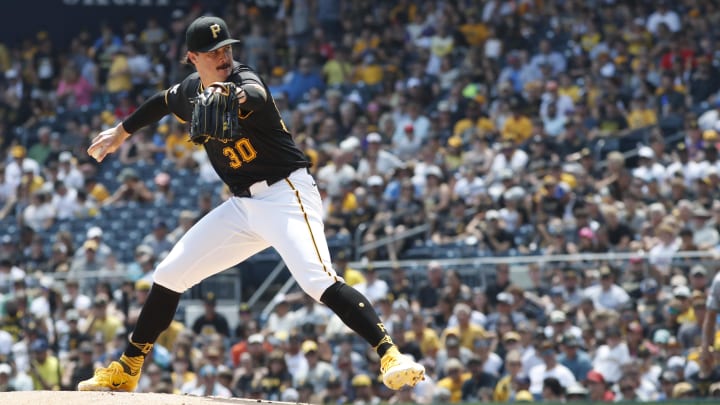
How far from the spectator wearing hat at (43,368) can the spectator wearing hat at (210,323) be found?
132 cm

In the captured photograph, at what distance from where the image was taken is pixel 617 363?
1040cm

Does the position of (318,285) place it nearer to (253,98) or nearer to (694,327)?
(253,98)

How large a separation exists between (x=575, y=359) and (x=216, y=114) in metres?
5.89

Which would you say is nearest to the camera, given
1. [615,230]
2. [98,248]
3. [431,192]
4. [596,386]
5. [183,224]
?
[596,386]

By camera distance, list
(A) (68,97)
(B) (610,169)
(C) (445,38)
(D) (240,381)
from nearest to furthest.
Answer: (D) (240,381), (B) (610,169), (C) (445,38), (A) (68,97)

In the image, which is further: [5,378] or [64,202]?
[64,202]

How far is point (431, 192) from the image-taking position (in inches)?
528

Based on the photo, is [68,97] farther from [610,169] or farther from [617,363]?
[617,363]

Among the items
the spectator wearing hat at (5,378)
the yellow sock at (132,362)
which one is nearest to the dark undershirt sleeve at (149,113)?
the yellow sock at (132,362)

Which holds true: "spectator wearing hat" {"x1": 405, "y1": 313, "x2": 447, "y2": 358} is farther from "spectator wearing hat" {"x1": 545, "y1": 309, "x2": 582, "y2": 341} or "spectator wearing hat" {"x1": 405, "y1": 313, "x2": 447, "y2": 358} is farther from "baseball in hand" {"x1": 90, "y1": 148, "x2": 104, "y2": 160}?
"baseball in hand" {"x1": 90, "y1": 148, "x2": 104, "y2": 160}

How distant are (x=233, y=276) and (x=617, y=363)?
13.9ft

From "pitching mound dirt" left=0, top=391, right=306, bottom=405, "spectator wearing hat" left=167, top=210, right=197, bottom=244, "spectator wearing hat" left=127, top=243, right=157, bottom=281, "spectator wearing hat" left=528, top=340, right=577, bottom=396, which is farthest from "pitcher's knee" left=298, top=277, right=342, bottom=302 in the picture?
"spectator wearing hat" left=167, top=210, right=197, bottom=244

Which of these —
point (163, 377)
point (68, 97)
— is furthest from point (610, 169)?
point (68, 97)

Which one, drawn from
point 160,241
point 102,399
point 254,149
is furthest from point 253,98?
point 160,241
